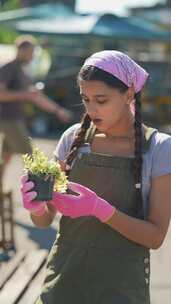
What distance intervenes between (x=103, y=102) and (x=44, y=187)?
0.35 meters

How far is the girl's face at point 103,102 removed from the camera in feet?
7.89

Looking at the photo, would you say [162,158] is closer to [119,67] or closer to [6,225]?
[119,67]

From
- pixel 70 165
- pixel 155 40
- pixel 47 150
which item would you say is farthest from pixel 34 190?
pixel 155 40

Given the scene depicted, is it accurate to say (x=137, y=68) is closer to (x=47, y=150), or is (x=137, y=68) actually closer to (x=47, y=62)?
(x=47, y=150)

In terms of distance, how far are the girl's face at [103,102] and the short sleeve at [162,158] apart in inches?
6.5

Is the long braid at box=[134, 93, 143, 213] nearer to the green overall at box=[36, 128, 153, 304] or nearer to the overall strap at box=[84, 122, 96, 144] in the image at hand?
the green overall at box=[36, 128, 153, 304]

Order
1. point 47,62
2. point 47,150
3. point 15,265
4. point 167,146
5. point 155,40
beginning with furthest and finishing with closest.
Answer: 1. point 47,62
2. point 155,40
3. point 47,150
4. point 15,265
5. point 167,146

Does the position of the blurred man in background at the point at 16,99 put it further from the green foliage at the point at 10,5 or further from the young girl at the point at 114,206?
the green foliage at the point at 10,5

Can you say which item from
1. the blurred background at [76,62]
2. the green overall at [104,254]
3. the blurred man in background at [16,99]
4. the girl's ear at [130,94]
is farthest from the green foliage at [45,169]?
the blurred background at [76,62]

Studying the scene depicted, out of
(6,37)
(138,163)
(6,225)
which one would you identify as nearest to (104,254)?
(138,163)

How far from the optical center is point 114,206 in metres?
2.44

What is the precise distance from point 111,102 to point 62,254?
53 cm

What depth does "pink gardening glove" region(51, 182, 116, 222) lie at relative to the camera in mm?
2285

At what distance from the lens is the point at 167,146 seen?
2463 millimetres
